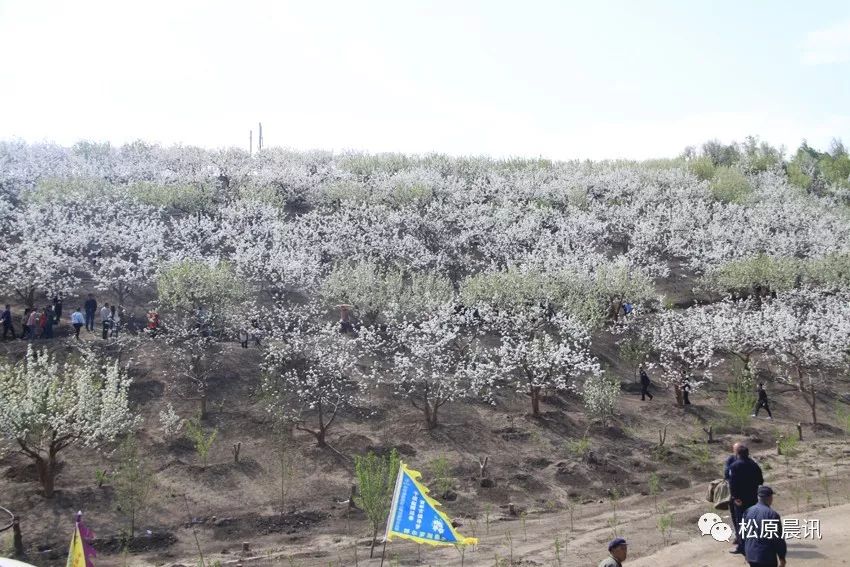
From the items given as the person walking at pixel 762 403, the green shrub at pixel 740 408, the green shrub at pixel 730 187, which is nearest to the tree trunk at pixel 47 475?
the green shrub at pixel 740 408

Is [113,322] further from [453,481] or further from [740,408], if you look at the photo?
[740,408]

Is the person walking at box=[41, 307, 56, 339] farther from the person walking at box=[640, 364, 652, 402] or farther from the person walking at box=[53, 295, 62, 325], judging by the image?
the person walking at box=[640, 364, 652, 402]

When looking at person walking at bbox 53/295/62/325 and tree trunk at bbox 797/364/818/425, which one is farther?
person walking at bbox 53/295/62/325

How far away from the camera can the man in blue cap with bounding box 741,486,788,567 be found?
30.7 feet

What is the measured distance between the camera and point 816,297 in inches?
1347

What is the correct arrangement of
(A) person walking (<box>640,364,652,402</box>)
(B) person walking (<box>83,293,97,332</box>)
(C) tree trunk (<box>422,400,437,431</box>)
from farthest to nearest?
(B) person walking (<box>83,293,97,332</box>) → (A) person walking (<box>640,364,652,402</box>) → (C) tree trunk (<box>422,400,437,431</box>)

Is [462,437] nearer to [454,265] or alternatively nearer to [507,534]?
[507,534]

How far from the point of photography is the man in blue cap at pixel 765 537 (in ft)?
30.7

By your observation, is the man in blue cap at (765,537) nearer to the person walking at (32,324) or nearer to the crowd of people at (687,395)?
the crowd of people at (687,395)

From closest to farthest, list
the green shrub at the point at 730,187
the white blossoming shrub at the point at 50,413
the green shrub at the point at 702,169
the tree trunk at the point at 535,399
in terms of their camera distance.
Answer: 1. the white blossoming shrub at the point at 50,413
2. the tree trunk at the point at 535,399
3. the green shrub at the point at 730,187
4. the green shrub at the point at 702,169

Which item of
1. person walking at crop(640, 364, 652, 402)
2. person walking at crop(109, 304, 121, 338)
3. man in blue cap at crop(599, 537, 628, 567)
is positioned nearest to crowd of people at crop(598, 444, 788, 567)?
man in blue cap at crop(599, 537, 628, 567)

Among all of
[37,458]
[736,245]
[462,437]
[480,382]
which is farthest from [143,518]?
[736,245]

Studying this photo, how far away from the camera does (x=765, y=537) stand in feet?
30.8

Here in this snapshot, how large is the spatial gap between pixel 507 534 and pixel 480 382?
8.44 meters
